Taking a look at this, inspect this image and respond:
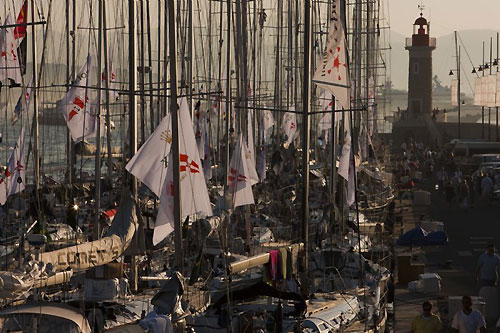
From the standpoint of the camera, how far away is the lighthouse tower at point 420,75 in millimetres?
132125

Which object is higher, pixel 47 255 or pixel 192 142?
pixel 192 142

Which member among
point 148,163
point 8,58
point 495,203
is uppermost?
point 8,58

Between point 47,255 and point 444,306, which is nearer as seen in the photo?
point 47,255

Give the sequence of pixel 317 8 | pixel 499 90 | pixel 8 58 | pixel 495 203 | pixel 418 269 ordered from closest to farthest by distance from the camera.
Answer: pixel 8 58, pixel 418 269, pixel 317 8, pixel 495 203, pixel 499 90

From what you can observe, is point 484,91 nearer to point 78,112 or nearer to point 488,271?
point 78,112

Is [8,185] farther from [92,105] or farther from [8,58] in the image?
[92,105]

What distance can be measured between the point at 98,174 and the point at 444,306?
320 inches

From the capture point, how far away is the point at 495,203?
178 feet

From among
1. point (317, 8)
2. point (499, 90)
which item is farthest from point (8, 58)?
point (499, 90)

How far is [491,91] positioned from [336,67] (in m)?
81.3

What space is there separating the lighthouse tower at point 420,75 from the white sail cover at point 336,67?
103968mm

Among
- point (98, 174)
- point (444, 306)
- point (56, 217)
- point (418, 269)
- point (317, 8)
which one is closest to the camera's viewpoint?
point (444, 306)

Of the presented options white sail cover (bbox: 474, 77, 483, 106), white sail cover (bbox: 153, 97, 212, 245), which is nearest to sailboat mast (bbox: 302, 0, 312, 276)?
white sail cover (bbox: 153, 97, 212, 245)

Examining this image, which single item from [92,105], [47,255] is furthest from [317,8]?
[47,255]
